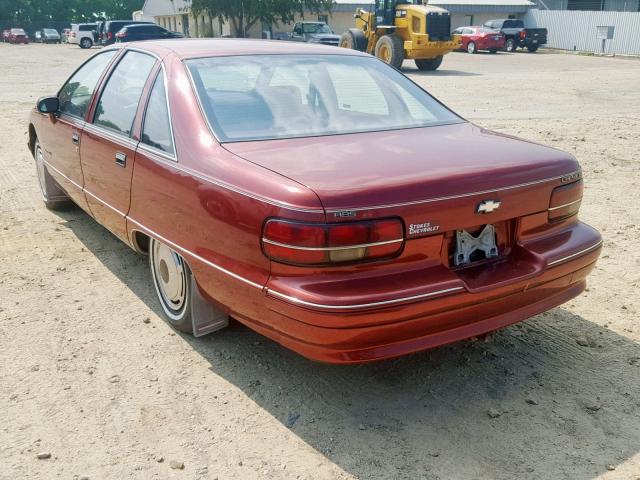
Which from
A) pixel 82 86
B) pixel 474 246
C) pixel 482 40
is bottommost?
pixel 482 40

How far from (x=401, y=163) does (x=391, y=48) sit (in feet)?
62.4

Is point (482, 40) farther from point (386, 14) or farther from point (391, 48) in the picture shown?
point (391, 48)

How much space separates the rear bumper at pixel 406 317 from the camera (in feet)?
8.64

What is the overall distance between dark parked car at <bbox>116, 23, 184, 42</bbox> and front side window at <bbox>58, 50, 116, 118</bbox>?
26.8 m

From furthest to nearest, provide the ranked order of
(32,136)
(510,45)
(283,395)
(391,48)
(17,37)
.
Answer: (17,37)
(510,45)
(391,48)
(32,136)
(283,395)

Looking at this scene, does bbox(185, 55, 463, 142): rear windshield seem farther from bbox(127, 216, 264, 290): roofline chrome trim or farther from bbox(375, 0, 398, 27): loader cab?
bbox(375, 0, 398, 27): loader cab

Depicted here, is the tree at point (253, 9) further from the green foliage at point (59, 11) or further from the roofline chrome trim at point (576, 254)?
the roofline chrome trim at point (576, 254)

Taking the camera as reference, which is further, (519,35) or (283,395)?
(519,35)

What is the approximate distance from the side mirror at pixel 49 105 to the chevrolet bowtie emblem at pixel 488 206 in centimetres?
351

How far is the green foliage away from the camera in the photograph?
6819cm

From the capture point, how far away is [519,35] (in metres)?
35.6

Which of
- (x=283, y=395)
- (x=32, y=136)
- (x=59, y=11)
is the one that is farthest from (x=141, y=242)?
(x=59, y=11)

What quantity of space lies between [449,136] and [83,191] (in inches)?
102

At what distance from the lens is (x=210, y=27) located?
46.4m
